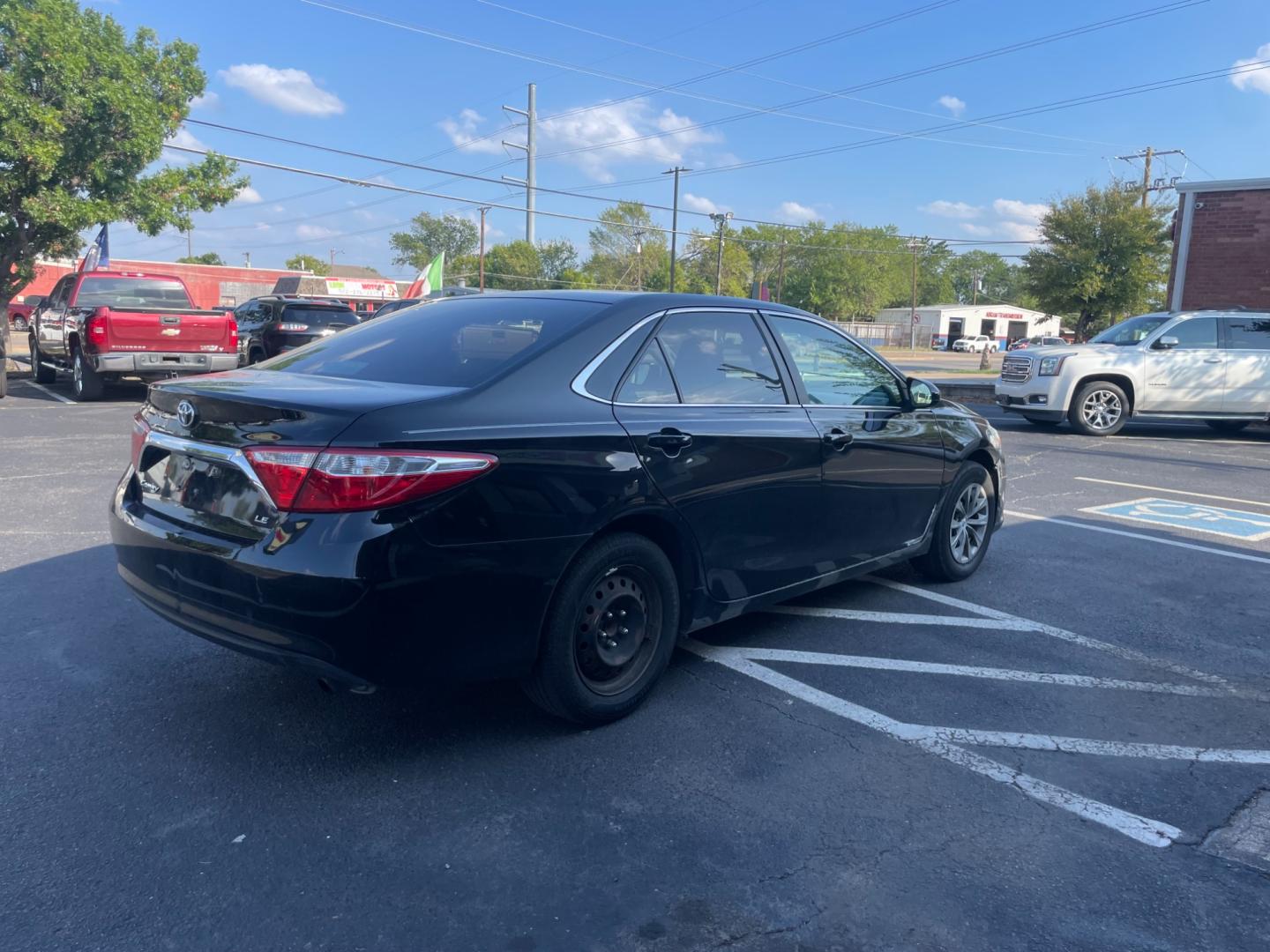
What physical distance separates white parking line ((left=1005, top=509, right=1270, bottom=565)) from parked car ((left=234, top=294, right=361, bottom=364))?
12.2 m

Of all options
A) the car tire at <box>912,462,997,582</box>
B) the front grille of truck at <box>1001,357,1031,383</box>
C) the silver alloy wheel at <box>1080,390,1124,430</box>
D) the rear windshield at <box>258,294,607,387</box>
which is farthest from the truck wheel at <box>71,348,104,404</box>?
the silver alloy wheel at <box>1080,390,1124,430</box>

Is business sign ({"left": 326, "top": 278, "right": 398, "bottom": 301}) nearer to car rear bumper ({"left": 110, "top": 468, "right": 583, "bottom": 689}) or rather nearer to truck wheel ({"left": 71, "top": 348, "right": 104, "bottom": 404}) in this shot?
truck wheel ({"left": 71, "top": 348, "right": 104, "bottom": 404})

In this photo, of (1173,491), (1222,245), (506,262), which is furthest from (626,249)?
(1173,491)

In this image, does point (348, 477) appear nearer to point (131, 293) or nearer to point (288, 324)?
point (131, 293)

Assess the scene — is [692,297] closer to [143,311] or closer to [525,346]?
[525,346]

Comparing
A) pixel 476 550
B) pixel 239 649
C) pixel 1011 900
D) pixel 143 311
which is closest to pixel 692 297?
pixel 476 550

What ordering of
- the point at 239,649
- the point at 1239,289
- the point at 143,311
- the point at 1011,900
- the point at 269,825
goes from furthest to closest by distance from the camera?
the point at 1239,289
the point at 143,311
the point at 239,649
the point at 269,825
the point at 1011,900

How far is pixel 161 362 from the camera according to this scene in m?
13.0

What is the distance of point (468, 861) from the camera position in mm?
2754

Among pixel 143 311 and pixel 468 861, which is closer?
pixel 468 861

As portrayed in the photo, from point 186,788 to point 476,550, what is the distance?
1238mm

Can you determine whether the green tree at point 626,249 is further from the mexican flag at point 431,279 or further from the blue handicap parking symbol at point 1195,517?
the blue handicap parking symbol at point 1195,517

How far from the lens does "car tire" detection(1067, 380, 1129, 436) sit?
547 inches

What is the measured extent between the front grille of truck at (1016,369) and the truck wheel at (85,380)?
13.4 meters
